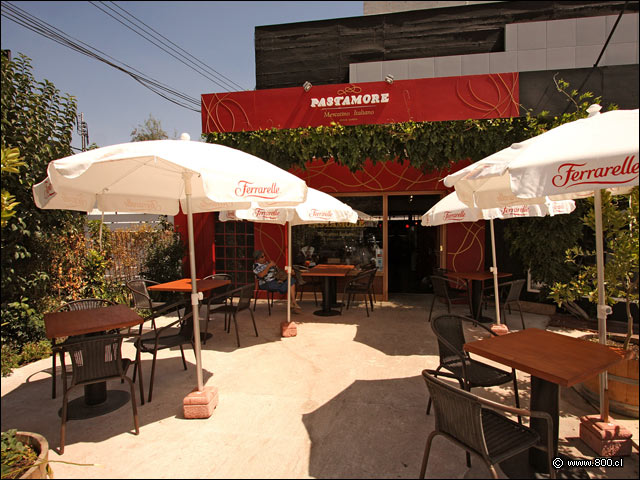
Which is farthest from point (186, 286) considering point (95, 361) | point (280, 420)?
point (280, 420)

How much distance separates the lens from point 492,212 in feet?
18.0

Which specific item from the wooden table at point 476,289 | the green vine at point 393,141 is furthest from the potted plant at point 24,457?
the wooden table at point 476,289

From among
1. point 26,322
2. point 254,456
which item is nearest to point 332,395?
point 254,456

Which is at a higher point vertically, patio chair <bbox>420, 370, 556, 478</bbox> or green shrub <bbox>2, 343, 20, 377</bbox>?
patio chair <bbox>420, 370, 556, 478</bbox>

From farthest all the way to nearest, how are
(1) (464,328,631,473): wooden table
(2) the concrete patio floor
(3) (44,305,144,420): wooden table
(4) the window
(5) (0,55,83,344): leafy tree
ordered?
(4) the window < (5) (0,55,83,344): leafy tree < (3) (44,305,144,420): wooden table < (2) the concrete patio floor < (1) (464,328,631,473): wooden table

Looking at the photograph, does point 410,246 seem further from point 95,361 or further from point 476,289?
point 95,361

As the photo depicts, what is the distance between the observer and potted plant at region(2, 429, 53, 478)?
7.95 feet

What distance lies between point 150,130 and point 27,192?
86.7 ft

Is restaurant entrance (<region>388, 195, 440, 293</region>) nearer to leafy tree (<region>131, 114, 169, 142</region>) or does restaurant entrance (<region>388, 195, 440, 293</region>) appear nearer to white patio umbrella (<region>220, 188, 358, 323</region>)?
white patio umbrella (<region>220, 188, 358, 323</region>)

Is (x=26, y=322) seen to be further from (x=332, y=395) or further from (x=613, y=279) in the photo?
(x=613, y=279)

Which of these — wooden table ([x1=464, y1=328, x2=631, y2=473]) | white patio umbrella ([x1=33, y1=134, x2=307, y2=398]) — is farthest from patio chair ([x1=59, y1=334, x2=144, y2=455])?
wooden table ([x1=464, y1=328, x2=631, y2=473])

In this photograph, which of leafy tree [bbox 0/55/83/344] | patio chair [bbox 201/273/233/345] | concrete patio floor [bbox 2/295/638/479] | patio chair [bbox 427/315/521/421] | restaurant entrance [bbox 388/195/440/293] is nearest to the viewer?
concrete patio floor [bbox 2/295/638/479]

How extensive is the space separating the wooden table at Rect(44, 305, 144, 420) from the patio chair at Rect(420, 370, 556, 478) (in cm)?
286

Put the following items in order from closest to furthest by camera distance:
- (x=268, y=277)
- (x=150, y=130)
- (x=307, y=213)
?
(x=307, y=213) < (x=268, y=277) < (x=150, y=130)
